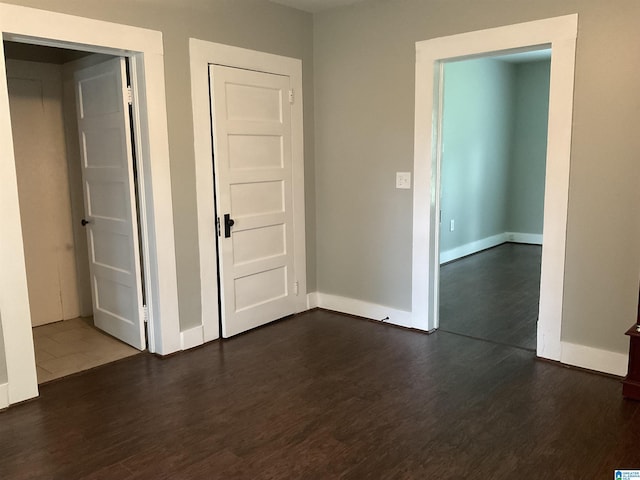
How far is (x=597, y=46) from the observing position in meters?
3.05

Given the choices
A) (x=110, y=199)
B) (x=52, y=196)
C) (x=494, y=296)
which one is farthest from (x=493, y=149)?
(x=52, y=196)

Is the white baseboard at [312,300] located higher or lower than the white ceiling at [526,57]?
lower

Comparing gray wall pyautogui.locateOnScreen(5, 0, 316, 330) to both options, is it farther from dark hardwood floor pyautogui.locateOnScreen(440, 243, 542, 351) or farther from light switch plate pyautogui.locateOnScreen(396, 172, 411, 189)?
dark hardwood floor pyautogui.locateOnScreen(440, 243, 542, 351)

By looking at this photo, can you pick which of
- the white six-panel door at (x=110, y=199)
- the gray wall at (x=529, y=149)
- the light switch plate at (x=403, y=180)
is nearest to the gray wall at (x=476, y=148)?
the gray wall at (x=529, y=149)

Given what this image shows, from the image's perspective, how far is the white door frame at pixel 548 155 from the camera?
3.19 metres

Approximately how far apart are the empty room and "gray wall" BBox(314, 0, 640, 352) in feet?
0.05

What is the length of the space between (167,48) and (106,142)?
0.81 m

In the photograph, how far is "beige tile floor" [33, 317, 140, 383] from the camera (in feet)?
11.4

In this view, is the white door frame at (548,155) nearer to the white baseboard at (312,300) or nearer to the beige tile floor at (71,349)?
the white baseboard at (312,300)

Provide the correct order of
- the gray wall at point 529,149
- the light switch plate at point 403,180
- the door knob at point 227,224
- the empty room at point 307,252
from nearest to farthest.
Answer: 1. the empty room at point 307,252
2. the door knob at point 227,224
3. the light switch plate at point 403,180
4. the gray wall at point 529,149

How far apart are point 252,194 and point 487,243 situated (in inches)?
177

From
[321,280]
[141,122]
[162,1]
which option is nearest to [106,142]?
[141,122]

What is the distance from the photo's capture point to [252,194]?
4.07 metres

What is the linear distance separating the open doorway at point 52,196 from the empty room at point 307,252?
1.1 inches
